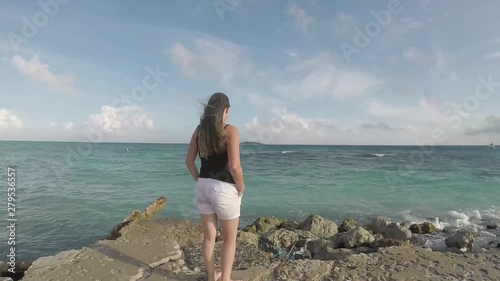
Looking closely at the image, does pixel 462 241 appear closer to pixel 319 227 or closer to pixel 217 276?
pixel 319 227

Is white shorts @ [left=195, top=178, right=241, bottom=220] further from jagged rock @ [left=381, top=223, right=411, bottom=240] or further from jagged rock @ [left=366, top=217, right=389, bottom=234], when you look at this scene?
jagged rock @ [left=366, top=217, right=389, bottom=234]

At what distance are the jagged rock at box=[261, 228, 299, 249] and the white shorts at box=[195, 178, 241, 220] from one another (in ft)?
13.1

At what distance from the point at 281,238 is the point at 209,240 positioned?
405 centimetres

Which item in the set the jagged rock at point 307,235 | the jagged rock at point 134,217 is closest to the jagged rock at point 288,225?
the jagged rock at point 307,235

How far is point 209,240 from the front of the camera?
3238 millimetres

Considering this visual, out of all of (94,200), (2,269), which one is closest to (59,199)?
(94,200)

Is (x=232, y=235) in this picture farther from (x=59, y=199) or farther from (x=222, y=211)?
(x=59, y=199)

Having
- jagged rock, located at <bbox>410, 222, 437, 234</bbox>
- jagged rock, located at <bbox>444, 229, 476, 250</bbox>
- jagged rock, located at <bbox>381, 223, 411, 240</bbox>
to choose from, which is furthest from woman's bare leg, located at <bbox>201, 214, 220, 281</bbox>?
jagged rock, located at <bbox>410, 222, 437, 234</bbox>

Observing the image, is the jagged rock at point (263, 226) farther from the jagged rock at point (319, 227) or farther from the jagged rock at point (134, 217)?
the jagged rock at point (134, 217)

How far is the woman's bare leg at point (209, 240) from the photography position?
3.13m

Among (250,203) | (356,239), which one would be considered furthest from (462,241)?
(250,203)

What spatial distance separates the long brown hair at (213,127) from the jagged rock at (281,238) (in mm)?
4382

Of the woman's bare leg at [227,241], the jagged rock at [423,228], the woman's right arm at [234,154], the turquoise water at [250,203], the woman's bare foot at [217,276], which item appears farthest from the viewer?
the jagged rock at [423,228]

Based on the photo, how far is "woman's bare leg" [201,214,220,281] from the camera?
313 cm
